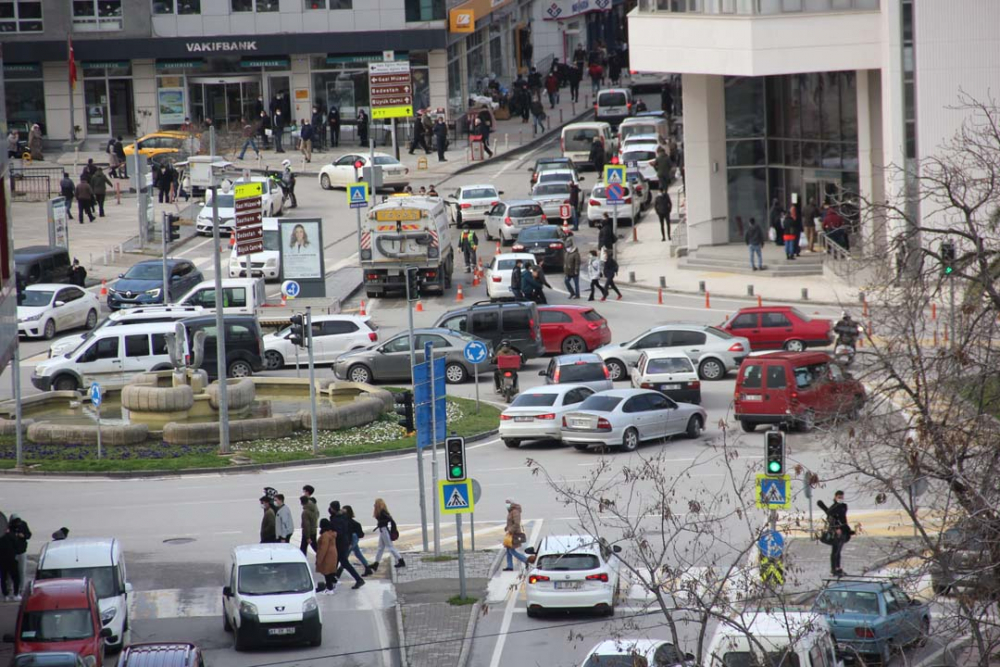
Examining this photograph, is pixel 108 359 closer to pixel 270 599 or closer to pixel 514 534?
pixel 514 534

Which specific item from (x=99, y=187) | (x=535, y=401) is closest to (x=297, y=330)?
(x=535, y=401)

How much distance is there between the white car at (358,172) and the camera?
6188 cm

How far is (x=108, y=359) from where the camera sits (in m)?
39.0

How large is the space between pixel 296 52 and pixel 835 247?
33.2m

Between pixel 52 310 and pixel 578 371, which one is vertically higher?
pixel 52 310

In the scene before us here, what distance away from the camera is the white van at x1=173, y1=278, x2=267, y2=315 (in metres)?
44.2

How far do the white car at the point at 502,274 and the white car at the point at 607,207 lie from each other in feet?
27.4

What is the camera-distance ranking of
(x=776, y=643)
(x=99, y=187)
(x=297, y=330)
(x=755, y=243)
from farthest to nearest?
(x=99, y=187)
(x=755, y=243)
(x=297, y=330)
(x=776, y=643)

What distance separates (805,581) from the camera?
2438cm

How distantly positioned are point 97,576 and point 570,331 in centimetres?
1975

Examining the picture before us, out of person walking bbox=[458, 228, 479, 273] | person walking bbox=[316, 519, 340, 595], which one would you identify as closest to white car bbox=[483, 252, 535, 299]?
person walking bbox=[458, 228, 479, 273]

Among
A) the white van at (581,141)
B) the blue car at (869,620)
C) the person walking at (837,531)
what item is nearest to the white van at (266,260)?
the white van at (581,141)

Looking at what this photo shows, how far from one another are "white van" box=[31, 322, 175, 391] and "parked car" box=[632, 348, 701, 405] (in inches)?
448

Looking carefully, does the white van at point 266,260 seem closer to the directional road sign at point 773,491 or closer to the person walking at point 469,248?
the person walking at point 469,248
